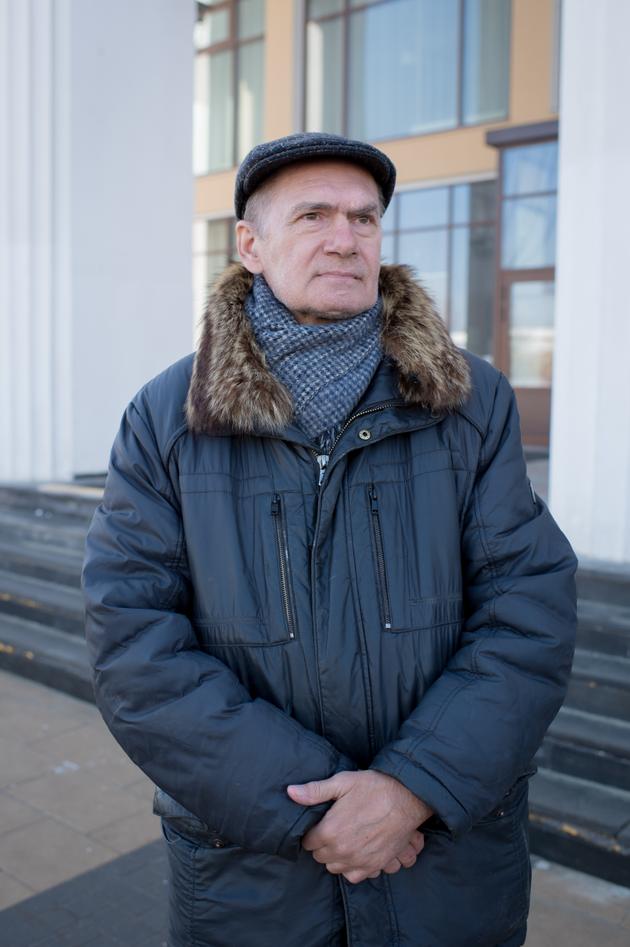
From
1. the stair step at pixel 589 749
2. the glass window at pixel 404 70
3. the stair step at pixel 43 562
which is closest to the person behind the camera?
the stair step at pixel 589 749

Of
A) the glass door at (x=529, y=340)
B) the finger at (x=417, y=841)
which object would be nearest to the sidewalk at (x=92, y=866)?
the finger at (x=417, y=841)

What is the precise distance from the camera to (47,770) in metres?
4.14

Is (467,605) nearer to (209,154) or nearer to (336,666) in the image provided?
(336,666)

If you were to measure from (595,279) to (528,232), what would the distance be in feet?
30.0

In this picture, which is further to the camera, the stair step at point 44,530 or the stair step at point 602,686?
the stair step at point 44,530

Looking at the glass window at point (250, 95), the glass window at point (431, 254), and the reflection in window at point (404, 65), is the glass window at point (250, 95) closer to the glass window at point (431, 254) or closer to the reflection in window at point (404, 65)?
the reflection in window at point (404, 65)

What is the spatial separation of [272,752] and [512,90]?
13265 millimetres

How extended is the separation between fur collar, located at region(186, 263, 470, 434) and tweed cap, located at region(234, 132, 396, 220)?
0.75ft

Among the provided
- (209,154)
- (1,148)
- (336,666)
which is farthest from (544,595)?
(209,154)

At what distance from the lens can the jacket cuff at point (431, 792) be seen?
1.58 metres

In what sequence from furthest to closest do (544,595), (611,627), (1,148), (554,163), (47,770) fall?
1. (554,163)
2. (1,148)
3. (47,770)
4. (611,627)
5. (544,595)

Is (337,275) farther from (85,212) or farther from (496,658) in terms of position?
(85,212)

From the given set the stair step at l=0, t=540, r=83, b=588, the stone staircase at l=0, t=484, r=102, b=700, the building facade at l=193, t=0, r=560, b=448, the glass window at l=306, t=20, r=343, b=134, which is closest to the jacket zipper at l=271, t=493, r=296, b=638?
the stone staircase at l=0, t=484, r=102, b=700

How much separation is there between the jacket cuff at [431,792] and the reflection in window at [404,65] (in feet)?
43.8
